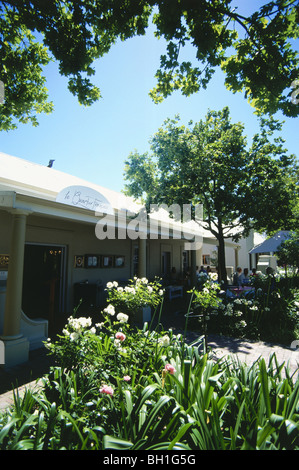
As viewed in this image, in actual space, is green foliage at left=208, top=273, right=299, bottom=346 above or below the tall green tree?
below

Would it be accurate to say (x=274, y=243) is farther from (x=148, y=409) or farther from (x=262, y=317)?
(x=148, y=409)

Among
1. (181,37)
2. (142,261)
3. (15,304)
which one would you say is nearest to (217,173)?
(142,261)

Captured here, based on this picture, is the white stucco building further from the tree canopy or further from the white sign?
the tree canopy

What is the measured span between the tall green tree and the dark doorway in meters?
4.60

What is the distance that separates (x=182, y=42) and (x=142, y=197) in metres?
7.64

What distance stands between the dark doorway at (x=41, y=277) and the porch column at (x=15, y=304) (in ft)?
9.92

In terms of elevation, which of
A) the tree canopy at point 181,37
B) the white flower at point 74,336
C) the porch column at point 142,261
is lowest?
the white flower at point 74,336

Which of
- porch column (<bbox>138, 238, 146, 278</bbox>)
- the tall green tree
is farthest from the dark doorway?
the tall green tree

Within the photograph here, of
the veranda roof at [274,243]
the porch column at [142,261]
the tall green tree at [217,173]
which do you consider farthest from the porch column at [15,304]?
the veranda roof at [274,243]

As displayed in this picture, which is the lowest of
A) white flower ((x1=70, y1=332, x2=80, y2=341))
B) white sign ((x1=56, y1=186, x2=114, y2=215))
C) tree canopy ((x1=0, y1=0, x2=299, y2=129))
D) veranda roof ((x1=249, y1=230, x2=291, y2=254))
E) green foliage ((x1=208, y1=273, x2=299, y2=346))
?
green foliage ((x1=208, y1=273, x2=299, y2=346))

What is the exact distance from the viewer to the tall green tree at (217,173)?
995 centimetres

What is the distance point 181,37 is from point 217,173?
22.8 feet

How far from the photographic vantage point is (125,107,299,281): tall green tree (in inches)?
392

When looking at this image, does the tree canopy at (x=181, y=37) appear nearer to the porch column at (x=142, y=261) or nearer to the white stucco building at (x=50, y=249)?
the white stucco building at (x=50, y=249)
